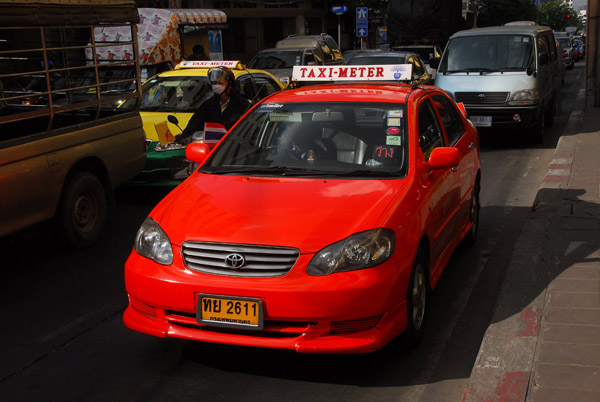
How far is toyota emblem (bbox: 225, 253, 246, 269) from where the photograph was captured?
4.13 metres

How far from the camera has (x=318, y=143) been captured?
5348 mm

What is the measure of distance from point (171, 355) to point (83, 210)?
309 centimetres

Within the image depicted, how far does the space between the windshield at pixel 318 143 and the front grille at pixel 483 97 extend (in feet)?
27.2

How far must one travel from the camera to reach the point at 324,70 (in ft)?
24.8

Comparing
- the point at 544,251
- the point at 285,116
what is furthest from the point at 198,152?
the point at 544,251

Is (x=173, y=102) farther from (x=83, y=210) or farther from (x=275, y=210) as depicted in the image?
(x=275, y=210)

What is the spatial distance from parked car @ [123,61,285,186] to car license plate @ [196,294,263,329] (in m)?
4.66

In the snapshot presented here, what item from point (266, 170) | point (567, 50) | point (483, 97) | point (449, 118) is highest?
point (449, 118)

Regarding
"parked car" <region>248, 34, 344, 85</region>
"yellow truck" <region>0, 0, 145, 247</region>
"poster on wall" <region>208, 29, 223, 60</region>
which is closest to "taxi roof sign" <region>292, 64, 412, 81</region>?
"yellow truck" <region>0, 0, 145, 247</region>

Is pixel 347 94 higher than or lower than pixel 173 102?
higher

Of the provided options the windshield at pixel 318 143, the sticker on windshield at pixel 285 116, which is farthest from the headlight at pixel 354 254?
the sticker on windshield at pixel 285 116

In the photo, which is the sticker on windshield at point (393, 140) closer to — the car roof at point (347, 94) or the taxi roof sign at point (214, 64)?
the car roof at point (347, 94)

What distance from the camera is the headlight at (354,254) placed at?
161 inches

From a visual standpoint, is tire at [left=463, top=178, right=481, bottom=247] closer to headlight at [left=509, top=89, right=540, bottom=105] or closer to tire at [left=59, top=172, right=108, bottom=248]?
tire at [left=59, top=172, right=108, bottom=248]
